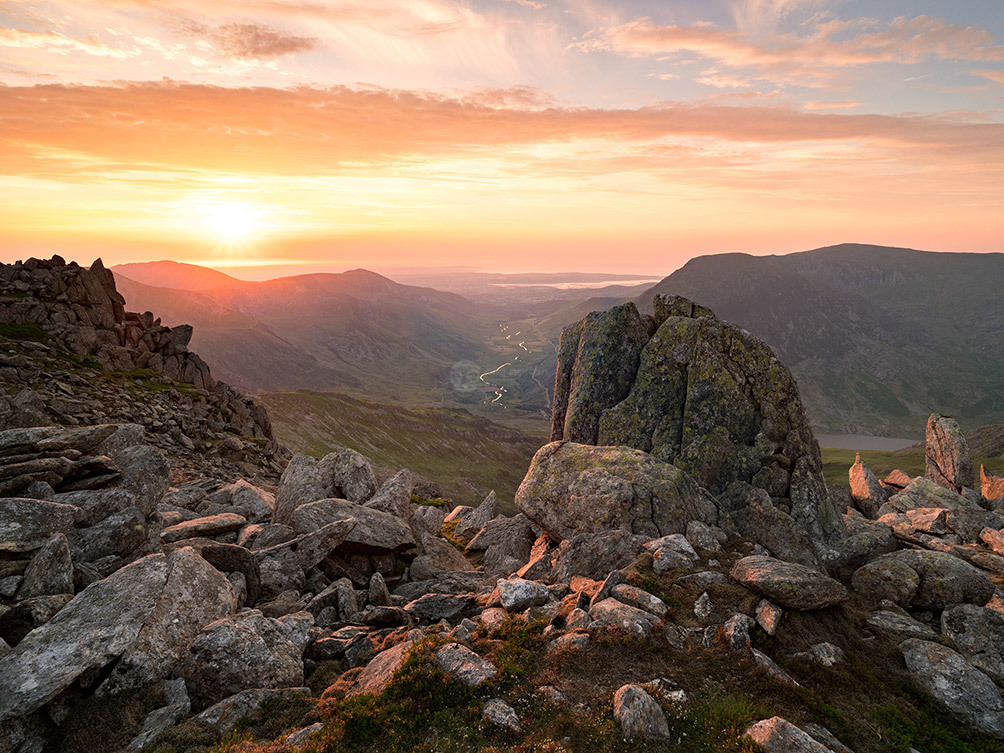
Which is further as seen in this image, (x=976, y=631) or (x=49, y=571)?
(x=976, y=631)

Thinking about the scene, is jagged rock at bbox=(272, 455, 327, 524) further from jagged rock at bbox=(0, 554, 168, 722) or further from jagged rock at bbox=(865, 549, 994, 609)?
jagged rock at bbox=(865, 549, 994, 609)

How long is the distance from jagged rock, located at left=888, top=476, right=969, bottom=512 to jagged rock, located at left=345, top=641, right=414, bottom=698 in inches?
1722

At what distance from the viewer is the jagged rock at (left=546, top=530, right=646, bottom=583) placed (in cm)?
2180

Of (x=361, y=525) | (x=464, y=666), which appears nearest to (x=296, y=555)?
(x=361, y=525)

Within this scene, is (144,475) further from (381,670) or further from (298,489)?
(381,670)

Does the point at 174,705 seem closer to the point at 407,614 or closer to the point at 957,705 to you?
the point at 407,614

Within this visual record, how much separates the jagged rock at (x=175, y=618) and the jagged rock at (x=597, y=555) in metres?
12.9

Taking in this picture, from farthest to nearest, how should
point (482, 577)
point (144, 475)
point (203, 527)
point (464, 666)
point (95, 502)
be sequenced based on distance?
1. point (482, 577)
2. point (203, 527)
3. point (144, 475)
4. point (95, 502)
5. point (464, 666)

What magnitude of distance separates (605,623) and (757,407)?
23.6 meters

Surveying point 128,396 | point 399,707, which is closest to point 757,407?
point 399,707

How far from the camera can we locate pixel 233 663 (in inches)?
601

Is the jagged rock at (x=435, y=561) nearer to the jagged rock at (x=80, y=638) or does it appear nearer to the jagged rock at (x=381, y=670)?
the jagged rock at (x=381, y=670)

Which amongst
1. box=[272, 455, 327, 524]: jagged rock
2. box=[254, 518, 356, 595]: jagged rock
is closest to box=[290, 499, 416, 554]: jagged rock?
box=[254, 518, 356, 595]: jagged rock

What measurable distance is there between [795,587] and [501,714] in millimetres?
10479
